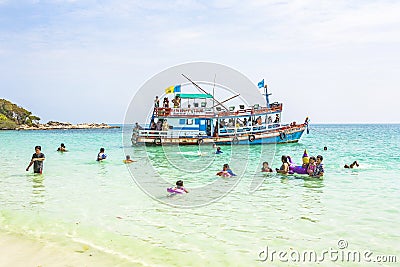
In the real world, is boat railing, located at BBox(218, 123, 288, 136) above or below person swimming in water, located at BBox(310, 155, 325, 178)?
above

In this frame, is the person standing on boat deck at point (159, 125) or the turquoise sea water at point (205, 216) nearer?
the turquoise sea water at point (205, 216)

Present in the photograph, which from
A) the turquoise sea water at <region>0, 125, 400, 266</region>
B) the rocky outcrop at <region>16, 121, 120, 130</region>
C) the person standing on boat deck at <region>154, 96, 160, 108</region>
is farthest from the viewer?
the rocky outcrop at <region>16, 121, 120, 130</region>

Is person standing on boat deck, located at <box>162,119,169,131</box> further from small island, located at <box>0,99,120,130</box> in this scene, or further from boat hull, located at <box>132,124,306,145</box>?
small island, located at <box>0,99,120,130</box>

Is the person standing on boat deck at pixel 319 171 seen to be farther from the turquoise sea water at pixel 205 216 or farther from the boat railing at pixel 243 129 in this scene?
the boat railing at pixel 243 129

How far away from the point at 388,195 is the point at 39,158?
550 inches

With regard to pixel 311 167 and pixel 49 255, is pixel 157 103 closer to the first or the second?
pixel 311 167

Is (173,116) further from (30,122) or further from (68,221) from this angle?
(30,122)

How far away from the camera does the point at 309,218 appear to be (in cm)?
966

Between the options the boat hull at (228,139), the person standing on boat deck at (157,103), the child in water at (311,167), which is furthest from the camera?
the person standing on boat deck at (157,103)

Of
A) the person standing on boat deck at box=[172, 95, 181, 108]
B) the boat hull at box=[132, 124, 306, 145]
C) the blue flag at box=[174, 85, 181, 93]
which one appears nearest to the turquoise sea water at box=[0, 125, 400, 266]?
the blue flag at box=[174, 85, 181, 93]

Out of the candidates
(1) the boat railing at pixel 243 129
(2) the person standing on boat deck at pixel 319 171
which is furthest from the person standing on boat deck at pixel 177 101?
(2) the person standing on boat deck at pixel 319 171

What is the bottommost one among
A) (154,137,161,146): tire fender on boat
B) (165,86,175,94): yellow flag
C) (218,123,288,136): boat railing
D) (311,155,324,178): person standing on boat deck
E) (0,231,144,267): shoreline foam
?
(0,231,144,267): shoreline foam

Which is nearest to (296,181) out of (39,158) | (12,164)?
(39,158)

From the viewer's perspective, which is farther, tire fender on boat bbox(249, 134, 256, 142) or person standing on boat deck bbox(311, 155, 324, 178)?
tire fender on boat bbox(249, 134, 256, 142)
